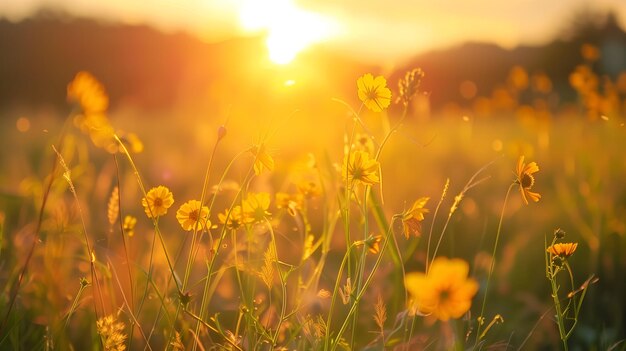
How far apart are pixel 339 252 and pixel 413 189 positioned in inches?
42.3

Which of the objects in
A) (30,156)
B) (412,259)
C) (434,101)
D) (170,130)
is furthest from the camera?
(434,101)

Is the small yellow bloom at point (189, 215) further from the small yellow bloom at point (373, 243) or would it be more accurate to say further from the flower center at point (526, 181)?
the flower center at point (526, 181)

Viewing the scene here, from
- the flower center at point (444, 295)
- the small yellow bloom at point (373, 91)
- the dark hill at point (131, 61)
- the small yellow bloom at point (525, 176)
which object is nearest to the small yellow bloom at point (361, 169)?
the small yellow bloom at point (373, 91)

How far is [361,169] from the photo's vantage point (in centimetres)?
127

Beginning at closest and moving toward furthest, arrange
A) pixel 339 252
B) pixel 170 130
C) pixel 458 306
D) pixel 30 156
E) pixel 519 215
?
pixel 458 306
pixel 339 252
pixel 519 215
pixel 30 156
pixel 170 130

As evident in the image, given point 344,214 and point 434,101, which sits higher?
point 344,214

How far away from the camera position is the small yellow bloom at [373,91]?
1330 mm

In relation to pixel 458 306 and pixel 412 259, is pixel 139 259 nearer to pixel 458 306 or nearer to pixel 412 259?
pixel 412 259

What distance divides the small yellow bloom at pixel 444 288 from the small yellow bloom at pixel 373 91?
21.3 inches

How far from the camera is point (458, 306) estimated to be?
84 cm

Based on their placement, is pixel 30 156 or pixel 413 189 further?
pixel 30 156

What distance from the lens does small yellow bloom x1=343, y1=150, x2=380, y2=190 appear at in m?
1.25

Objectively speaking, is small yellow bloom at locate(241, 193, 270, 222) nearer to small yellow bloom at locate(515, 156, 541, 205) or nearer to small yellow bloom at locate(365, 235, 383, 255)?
small yellow bloom at locate(365, 235, 383, 255)

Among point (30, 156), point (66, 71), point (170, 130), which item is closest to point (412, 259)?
point (30, 156)
